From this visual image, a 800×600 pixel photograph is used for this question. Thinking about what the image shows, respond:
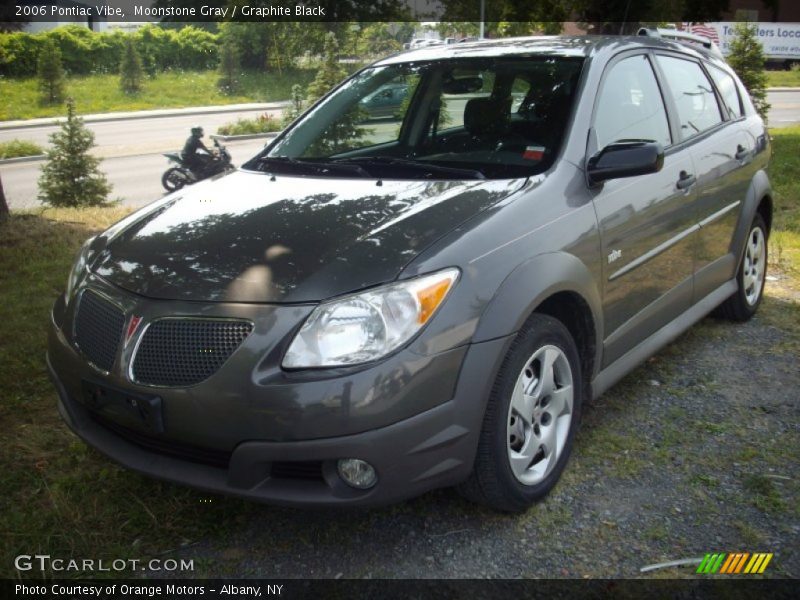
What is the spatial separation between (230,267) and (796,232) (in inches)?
259

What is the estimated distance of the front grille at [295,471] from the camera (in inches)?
95.4

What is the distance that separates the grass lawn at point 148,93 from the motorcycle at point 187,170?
12.4m

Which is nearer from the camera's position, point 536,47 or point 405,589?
point 405,589

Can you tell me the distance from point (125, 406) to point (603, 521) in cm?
176

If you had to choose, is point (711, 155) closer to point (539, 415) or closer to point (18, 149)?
point (539, 415)

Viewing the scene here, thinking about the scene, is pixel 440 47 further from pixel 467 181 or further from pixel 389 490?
pixel 389 490

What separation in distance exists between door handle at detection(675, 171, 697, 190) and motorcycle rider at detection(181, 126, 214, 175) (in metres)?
10.5

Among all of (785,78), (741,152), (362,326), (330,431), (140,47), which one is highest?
(140,47)

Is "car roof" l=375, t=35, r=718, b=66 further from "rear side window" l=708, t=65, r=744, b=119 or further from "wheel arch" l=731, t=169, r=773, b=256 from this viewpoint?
"wheel arch" l=731, t=169, r=773, b=256

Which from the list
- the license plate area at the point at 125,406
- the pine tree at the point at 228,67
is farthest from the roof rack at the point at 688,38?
the pine tree at the point at 228,67

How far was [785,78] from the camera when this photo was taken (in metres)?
36.1

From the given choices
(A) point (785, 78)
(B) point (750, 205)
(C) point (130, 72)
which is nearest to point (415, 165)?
(B) point (750, 205)

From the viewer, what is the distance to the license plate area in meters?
2.42

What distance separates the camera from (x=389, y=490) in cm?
238
